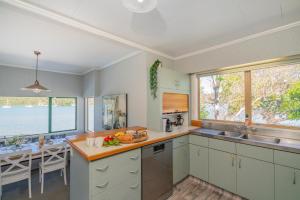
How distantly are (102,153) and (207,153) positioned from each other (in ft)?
5.82

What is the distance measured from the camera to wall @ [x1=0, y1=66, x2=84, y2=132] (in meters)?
3.60

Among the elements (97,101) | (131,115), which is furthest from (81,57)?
(131,115)

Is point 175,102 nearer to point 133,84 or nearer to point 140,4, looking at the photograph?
point 133,84

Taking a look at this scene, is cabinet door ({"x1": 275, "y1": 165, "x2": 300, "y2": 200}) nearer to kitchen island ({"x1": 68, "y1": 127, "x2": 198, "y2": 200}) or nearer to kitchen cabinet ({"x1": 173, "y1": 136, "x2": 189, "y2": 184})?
kitchen cabinet ({"x1": 173, "y1": 136, "x2": 189, "y2": 184})

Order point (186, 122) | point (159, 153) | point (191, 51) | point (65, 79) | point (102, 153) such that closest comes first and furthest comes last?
point (102, 153) → point (159, 153) → point (191, 51) → point (186, 122) → point (65, 79)

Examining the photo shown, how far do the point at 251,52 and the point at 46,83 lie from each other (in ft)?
16.6

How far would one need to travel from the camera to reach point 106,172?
58.3 inches

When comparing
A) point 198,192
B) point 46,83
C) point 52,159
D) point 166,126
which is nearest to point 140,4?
point 166,126

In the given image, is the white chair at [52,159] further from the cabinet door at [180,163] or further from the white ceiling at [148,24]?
the cabinet door at [180,163]

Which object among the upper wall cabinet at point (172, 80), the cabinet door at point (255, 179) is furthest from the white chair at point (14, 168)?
the cabinet door at point (255, 179)

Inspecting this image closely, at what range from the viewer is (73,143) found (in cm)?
179

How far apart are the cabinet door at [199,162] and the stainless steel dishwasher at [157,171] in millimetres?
568

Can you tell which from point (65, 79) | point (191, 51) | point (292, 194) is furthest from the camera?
point (65, 79)

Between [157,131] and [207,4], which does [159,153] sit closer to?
[157,131]
